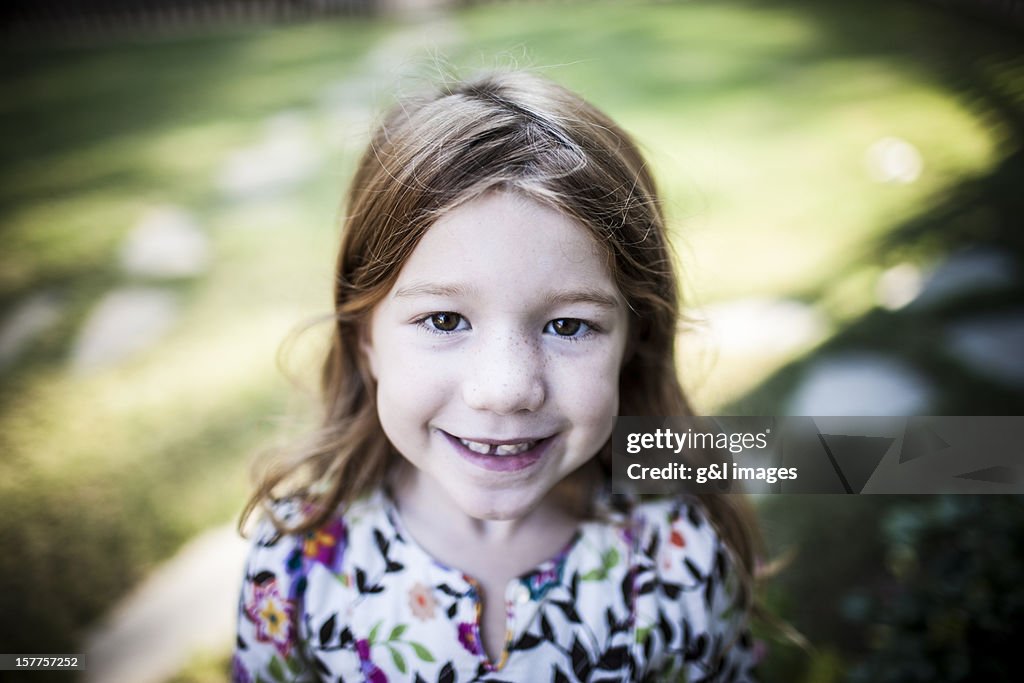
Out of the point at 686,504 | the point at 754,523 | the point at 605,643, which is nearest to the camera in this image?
the point at 605,643

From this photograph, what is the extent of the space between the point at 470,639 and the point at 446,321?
1.65ft

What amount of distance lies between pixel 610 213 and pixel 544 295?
17cm

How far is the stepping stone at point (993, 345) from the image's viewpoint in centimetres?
261

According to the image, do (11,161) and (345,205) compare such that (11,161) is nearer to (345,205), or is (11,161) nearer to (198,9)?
(198,9)

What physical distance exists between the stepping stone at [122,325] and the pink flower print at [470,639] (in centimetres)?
197

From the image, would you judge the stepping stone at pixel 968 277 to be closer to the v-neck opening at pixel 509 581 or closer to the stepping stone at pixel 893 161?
the stepping stone at pixel 893 161

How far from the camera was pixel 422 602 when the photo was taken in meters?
1.30

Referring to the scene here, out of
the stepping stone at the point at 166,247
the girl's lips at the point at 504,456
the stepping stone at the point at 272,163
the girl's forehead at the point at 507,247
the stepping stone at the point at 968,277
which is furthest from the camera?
the stepping stone at the point at 272,163

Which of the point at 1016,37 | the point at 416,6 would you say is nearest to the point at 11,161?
the point at 416,6

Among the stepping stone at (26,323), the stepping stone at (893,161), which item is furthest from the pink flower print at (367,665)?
the stepping stone at (893,161)

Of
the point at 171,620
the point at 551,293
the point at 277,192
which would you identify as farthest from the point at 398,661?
the point at 277,192

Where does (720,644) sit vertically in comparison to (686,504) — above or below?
below

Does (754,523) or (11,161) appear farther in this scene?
(11,161)

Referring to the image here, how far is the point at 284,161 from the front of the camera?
13.5ft
